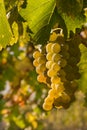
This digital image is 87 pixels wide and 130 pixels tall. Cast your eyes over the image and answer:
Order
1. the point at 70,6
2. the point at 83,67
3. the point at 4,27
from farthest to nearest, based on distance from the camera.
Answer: the point at 83,67
the point at 4,27
the point at 70,6

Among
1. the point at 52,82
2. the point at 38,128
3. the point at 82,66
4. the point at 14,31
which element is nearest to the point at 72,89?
the point at 52,82

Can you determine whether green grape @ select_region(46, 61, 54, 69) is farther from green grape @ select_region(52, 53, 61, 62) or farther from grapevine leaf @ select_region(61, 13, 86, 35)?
grapevine leaf @ select_region(61, 13, 86, 35)

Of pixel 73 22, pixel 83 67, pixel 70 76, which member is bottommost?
pixel 83 67

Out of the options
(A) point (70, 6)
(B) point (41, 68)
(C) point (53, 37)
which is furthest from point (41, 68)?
(A) point (70, 6)

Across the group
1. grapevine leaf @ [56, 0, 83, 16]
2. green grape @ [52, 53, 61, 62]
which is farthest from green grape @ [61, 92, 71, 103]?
grapevine leaf @ [56, 0, 83, 16]

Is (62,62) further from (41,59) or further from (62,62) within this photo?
(41,59)

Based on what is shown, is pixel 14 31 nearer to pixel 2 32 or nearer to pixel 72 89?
pixel 2 32

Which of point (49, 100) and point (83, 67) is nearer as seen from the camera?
point (49, 100)
